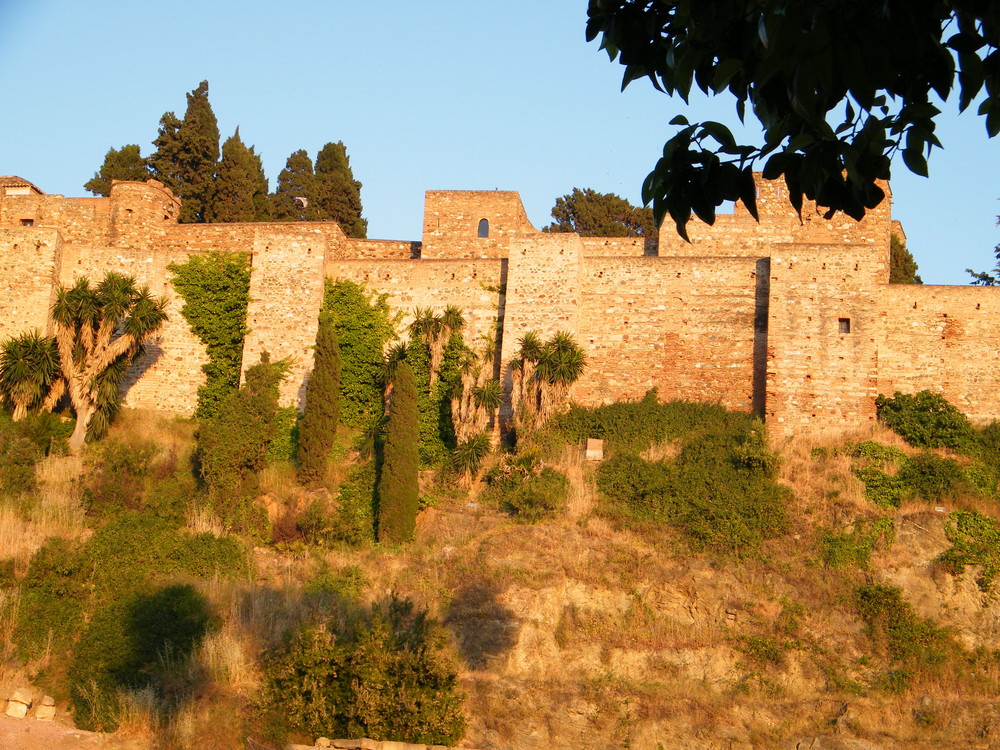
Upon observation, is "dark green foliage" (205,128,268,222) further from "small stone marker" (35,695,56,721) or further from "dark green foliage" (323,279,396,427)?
"small stone marker" (35,695,56,721)

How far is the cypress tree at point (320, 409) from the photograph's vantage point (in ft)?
71.4

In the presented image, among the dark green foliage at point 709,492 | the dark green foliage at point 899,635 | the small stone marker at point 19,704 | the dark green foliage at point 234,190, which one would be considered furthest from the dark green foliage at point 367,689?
the dark green foliage at point 234,190

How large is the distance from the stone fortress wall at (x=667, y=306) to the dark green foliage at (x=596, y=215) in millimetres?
11817

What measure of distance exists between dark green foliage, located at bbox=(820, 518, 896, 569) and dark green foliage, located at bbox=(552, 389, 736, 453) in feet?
12.2

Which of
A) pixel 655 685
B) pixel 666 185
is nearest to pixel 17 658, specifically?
pixel 655 685

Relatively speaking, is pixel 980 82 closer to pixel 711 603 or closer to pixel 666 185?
pixel 666 185

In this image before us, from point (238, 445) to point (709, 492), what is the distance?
8326mm

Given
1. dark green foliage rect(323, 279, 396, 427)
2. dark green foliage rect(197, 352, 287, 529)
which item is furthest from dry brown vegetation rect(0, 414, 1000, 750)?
dark green foliage rect(323, 279, 396, 427)

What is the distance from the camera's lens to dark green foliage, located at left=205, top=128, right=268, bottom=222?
33031mm

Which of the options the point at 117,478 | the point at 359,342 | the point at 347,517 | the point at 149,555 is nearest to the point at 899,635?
the point at 347,517

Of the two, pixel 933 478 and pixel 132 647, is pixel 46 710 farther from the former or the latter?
pixel 933 478

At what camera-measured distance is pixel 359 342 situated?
2430 cm

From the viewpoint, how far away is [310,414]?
22141 millimetres

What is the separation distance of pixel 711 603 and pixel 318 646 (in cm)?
665
